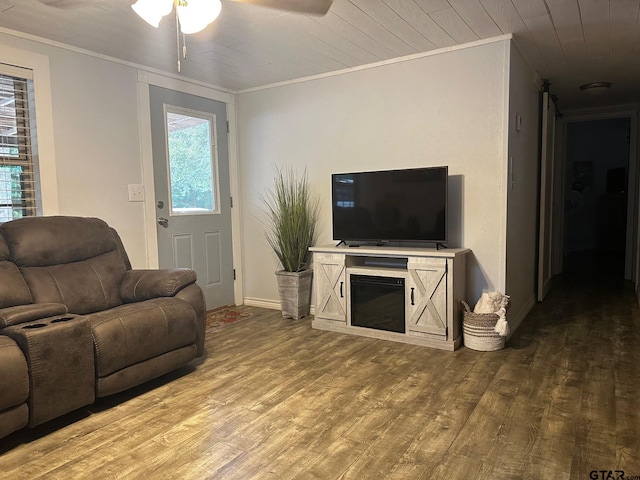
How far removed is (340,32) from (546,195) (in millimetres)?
3061

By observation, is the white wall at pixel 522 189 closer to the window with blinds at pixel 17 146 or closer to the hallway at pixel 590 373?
the hallway at pixel 590 373

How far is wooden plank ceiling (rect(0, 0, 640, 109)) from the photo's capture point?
2627 mm

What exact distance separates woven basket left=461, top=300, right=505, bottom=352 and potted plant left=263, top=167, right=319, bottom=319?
155 cm

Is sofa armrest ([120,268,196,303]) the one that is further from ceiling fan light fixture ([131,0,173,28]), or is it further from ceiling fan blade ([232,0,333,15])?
ceiling fan blade ([232,0,333,15])

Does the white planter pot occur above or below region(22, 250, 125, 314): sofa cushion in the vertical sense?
below

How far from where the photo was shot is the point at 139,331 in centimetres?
244

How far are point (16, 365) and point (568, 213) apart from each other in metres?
8.96

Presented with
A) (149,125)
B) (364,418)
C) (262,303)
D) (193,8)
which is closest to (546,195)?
(262,303)

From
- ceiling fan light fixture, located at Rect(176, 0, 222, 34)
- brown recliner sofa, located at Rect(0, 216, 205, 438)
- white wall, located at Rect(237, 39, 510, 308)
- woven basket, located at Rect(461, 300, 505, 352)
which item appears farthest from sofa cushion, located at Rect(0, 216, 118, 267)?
woven basket, located at Rect(461, 300, 505, 352)

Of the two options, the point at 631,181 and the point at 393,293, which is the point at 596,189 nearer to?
the point at 631,181

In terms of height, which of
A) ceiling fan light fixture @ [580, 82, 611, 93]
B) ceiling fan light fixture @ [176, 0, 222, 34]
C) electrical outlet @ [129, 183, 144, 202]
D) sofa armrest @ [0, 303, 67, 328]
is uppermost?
ceiling fan light fixture @ [580, 82, 611, 93]

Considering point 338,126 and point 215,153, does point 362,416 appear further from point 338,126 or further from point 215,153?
point 215,153

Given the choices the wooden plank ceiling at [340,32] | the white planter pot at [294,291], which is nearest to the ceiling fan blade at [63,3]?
the wooden plank ceiling at [340,32]

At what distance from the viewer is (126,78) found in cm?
356
